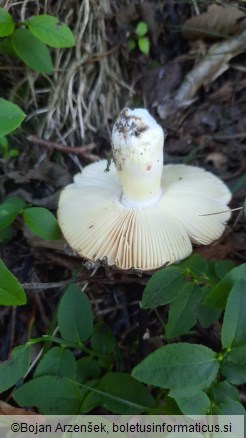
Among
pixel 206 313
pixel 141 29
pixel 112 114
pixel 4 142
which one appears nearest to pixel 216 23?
pixel 141 29

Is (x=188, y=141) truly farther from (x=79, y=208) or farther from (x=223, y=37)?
(x=79, y=208)

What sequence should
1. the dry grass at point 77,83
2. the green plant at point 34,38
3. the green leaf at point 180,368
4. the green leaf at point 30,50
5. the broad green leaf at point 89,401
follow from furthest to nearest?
the dry grass at point 77,83 < the green leaf at point 30,50 < the green plant at point 34,38 < the broad green leaf at point 89,401 < the green leaf at point 180,368

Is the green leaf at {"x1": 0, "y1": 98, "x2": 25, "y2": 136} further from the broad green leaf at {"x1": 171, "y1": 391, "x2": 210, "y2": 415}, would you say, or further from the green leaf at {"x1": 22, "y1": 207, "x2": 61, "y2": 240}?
the broad green leaf at {"x1": 171, "y1": 391, "x2": 210, "y2": 415}

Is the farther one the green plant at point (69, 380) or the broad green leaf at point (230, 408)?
the green plant at point (69, 380)

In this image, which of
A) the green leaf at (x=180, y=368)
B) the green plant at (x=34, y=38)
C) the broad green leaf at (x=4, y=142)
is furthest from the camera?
the broad green leaf at (x=4, y=142)

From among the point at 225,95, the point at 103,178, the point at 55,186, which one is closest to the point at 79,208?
the point at 103,178

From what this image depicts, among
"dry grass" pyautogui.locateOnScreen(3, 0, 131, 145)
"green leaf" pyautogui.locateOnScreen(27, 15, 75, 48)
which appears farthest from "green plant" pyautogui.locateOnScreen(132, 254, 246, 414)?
"dry grass" pyautogui.locateOnScreen(3, 0, 131, 145)

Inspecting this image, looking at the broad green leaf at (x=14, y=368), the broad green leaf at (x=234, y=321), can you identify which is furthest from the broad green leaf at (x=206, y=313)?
the broad green leaf at (x=14, y=368)

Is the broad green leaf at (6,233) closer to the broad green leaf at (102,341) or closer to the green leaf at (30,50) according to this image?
the broad green leaf at (102,341)
